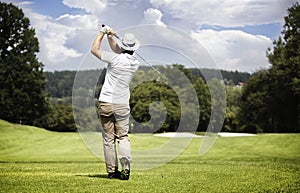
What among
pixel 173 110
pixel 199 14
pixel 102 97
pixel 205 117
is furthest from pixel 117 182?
pixel 199 14

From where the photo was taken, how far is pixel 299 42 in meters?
51.8

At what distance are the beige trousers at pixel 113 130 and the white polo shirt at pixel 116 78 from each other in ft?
0.44

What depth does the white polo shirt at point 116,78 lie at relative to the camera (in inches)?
342

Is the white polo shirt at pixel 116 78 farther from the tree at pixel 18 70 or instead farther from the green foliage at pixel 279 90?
the tree at pixel 18 70

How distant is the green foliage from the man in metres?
42.7

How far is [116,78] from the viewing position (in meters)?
8.80

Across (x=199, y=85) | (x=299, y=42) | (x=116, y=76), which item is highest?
(x=299, y=42)

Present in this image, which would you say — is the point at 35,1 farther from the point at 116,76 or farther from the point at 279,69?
the point at 116,76

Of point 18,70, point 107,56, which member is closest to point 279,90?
point 18,70

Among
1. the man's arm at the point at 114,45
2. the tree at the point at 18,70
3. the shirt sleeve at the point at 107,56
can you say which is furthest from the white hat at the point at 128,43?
the tree at the point at 18,70

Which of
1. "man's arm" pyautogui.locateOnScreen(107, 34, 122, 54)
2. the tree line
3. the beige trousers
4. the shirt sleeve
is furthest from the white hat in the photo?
the tree line

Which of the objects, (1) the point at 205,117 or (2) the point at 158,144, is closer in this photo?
(2) the point at 158,144

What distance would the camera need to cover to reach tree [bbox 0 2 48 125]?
2041 inches

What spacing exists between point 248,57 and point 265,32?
549cm
